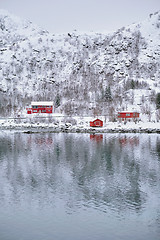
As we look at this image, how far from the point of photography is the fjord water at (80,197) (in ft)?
50.6

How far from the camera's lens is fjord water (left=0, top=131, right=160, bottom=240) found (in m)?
15.4

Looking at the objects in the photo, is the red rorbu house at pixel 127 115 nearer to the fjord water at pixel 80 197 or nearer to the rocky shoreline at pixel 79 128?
the rocky shoreline at pixel 79 128

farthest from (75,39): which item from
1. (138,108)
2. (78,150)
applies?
(78,150)

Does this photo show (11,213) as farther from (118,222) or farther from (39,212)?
(118,222)

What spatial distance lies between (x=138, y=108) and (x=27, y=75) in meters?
86.1

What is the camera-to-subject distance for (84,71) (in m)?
156

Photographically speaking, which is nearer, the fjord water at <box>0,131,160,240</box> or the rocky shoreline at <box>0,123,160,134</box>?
the fjord water at <box>0,131,160,240</box>

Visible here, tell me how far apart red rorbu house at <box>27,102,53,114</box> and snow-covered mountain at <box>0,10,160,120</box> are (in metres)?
6.28

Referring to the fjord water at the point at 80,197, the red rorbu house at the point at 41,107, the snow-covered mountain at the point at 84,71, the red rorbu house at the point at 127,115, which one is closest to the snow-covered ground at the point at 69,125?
the red rorbu house at the point at 127,115

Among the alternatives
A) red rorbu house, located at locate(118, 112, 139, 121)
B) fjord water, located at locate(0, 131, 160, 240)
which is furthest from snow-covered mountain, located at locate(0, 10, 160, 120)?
fjord water, located at locate(0, 131, 160, 240)

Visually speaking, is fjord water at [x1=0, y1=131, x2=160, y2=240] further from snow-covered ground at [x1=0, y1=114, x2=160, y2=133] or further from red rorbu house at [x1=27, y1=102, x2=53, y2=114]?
red rorbu house at [x1=27, y1=102, x2=53, y2=114]

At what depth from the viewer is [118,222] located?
16.3 metres

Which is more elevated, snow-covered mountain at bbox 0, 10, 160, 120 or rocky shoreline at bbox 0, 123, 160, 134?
snow-covered mountain at bbox 0, 10, 160, 120

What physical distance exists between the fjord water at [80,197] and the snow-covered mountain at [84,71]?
65.9 metres
